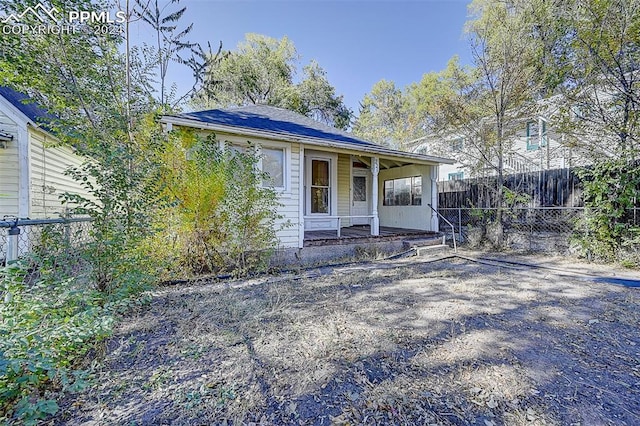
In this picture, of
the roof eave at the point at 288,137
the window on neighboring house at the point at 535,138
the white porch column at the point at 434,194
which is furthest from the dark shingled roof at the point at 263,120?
the window on neighboring house at the point at 535,138

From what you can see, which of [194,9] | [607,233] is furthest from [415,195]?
[194,9]

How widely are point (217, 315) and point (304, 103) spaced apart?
1786 cm

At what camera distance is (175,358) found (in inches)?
96.3

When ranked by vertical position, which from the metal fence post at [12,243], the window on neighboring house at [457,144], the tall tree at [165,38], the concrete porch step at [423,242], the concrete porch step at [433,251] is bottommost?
the concrete porch step at [433,251]

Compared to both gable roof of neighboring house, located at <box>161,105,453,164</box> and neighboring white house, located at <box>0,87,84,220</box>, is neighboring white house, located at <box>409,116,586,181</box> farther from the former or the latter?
neighboring white house, located at <box>0,87,84,220</box>

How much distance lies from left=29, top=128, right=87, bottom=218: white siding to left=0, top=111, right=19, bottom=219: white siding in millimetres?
278

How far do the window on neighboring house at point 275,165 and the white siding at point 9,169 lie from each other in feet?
17.0

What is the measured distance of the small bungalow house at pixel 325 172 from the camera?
20.3 feet

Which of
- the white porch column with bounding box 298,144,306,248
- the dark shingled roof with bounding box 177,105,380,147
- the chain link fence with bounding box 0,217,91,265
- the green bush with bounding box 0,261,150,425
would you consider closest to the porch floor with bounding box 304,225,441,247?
the white porch column with bounding box 298,144,306,248

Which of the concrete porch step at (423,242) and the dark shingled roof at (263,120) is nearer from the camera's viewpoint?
the dark shingled roof at (263,120)

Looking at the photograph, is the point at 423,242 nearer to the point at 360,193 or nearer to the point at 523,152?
the point at 360,193

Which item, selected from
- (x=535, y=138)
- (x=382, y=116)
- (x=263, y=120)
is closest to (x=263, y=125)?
(x=263, y=120)

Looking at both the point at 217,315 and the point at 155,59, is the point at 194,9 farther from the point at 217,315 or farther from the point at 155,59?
the point at 217,315

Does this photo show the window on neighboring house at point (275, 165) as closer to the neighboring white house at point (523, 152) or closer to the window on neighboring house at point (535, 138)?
the neighboring white house at point (523, 152)
